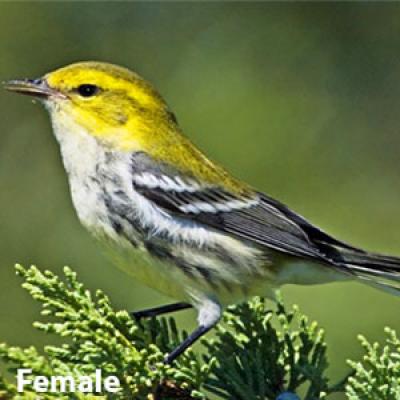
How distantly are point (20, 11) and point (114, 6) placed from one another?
474 mm

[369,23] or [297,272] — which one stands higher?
[369,23]

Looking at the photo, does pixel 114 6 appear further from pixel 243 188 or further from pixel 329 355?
pixel 329 355

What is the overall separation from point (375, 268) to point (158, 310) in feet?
2.38

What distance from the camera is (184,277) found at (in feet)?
10.9

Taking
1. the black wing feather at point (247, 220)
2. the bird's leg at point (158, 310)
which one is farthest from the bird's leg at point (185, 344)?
the black wing feather at point (247, 220)

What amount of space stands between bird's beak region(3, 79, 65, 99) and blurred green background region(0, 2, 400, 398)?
865 mm

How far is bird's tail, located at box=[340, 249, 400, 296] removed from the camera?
3348 millimetres

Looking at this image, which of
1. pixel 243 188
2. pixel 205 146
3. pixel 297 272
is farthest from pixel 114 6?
pixel 297 272

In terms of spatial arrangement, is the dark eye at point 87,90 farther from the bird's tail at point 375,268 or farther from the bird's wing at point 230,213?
the bird's tail at point 375,268

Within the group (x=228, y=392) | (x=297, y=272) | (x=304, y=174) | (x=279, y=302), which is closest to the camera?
(x=228, y=392)

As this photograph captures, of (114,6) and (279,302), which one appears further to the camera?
(114,6)

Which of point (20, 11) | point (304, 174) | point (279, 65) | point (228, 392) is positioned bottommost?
point (228, 392)

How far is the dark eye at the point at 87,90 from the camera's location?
362cm

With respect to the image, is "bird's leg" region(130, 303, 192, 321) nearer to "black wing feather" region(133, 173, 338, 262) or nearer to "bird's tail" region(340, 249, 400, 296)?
"black wing feather" region(133, 173, 338, 262)
